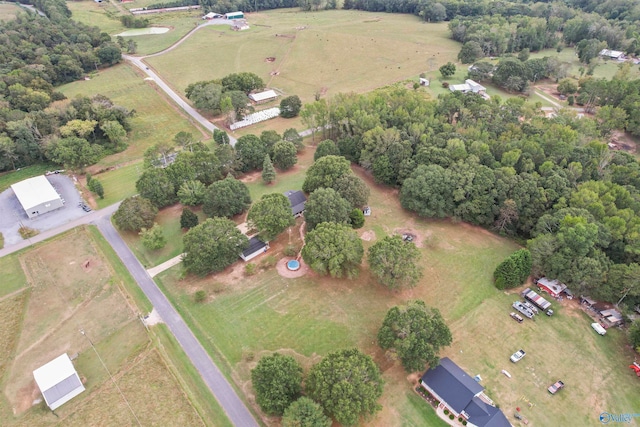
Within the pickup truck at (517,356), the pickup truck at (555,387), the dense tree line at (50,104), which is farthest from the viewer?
the dense tree line at (50,104)

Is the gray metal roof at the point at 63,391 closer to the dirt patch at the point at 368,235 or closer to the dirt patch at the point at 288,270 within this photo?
the dirt patch at the point at 288,270

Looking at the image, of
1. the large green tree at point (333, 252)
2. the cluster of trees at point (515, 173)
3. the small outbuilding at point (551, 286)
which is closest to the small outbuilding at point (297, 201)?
the cluster of trees at point (515, 173)

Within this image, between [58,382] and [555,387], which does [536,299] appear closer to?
[555,387]

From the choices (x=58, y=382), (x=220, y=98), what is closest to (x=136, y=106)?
(x=220, y=98)

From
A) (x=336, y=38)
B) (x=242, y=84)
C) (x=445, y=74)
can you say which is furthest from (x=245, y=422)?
(x=336, y=38)

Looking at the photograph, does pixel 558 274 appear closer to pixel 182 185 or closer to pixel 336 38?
pixel 182 185

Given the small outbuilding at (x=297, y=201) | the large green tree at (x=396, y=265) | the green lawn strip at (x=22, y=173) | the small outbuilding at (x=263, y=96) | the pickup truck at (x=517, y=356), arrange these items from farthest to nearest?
the small outbuilding at (x=263, y=96)
the green lawn strip at (x=22, y=173)
the small outbuilding at (x=297, y=201)
the large green tree at (x=396, y=265)
the pickup truck at (x=517, y=356)

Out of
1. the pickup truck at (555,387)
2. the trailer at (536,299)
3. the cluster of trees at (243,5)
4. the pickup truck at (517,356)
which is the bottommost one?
the pickup truck at (555,387)

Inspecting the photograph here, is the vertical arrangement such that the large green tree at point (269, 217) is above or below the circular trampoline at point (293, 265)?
above
